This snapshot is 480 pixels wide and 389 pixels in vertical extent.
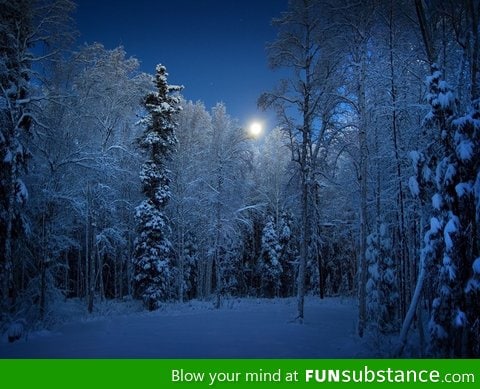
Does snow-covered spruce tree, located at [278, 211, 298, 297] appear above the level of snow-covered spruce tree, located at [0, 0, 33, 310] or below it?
below

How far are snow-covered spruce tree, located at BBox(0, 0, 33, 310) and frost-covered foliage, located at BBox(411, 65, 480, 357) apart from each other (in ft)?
34.3

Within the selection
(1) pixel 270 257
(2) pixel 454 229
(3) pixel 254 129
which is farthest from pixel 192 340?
(1) pixel 270 257

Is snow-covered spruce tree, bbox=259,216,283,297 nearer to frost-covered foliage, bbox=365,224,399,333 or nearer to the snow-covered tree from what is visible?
frost-covered foliage, bbox=365,224,399,333

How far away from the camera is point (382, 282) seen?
48.2ft

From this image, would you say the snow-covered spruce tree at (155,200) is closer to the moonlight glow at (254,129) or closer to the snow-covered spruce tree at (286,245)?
the moonlight glow at (254,129)

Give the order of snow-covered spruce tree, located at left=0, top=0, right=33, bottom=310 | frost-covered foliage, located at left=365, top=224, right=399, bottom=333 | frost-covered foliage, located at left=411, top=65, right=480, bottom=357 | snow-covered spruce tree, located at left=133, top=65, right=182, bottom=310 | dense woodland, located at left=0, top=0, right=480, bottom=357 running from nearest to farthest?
frost-covered foliage, located at left=411, top=65, right=480, bottom=357
dense woodland, located at left=0, top=0, right=480, bottom=357
snow-covered spruce tree, located at left=0, top=0, right=33, bottom=310
frost-covered foliage, located at left=365, top=224, right=399, bottom=333
snow-covered spruce tree, located at left=133, top=65, right=182, bottom=310

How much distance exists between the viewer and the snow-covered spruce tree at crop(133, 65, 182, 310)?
Result: 1772 cm

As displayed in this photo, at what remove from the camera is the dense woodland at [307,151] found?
23.9 feet

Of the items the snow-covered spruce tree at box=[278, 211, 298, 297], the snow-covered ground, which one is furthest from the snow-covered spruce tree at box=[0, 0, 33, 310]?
the snow-covered spruce tree at box=[278, 211, 298, 297]

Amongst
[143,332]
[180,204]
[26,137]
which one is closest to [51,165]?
[26,137]

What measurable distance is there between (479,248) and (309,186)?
8.38m

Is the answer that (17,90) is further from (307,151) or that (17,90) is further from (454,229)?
(454,229)

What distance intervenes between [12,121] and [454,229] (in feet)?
37.3

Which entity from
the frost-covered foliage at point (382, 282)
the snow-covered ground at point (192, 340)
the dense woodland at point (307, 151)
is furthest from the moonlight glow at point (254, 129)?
the snow-covered ground at point (192, 340)
